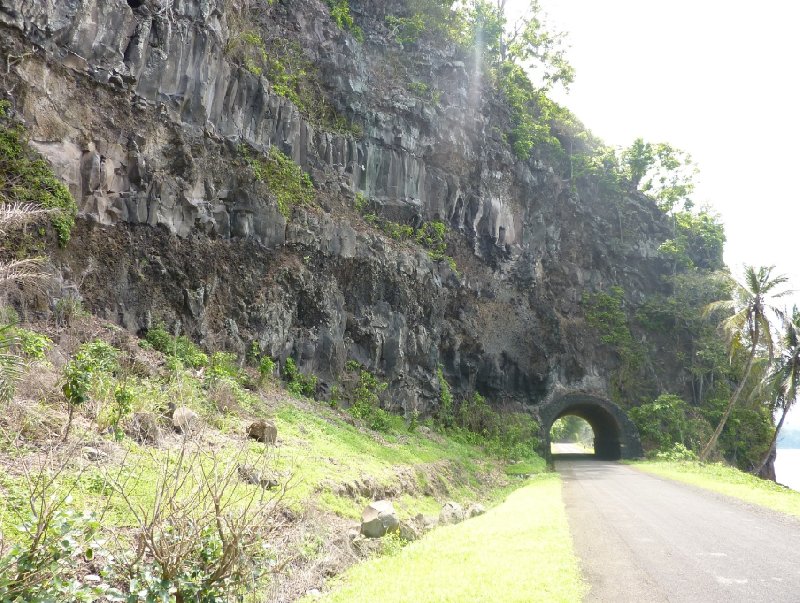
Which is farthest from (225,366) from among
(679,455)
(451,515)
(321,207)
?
(679,455)

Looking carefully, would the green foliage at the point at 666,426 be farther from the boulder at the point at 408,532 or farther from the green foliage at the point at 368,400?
the boulder at the point at 408,532

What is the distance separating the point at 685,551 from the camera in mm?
7777

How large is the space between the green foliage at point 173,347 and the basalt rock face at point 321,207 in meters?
0.82

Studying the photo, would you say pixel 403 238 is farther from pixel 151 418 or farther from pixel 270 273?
pixel 151 418

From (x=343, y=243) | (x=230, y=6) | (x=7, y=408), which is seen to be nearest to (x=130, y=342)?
(x=7, y=408)

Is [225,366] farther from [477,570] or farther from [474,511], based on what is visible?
[477,570]

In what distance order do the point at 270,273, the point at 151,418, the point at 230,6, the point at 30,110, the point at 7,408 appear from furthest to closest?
the point at 230,6
the point at 270,273
the point at 30,110
the point at 151,418
the point at 7,408

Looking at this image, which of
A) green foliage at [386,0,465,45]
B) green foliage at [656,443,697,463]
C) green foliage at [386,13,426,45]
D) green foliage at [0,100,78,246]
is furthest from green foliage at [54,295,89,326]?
green foliage at [386,13,426,45]

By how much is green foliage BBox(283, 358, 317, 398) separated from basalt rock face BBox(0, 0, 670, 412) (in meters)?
0.70

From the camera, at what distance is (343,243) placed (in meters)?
27.4

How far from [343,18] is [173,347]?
26.4 meters

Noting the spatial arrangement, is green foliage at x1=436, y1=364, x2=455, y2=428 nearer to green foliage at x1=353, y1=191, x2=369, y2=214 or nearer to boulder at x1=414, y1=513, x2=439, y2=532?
green foliage at x1=353, y1=191, x2=369, y2=214

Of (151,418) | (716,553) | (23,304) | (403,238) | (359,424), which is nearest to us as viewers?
(716,553)

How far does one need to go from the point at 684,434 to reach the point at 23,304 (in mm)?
38231
